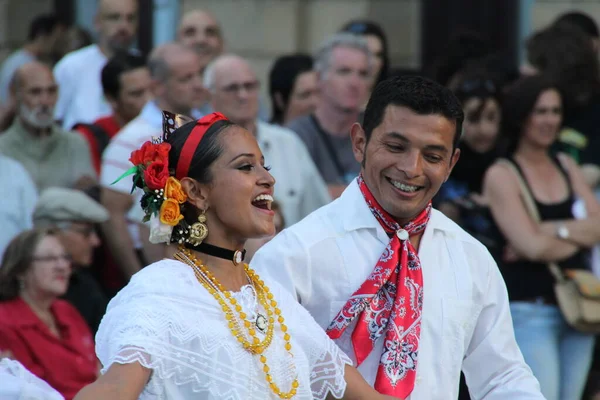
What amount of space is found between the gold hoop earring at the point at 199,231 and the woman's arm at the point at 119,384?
1.56 feet

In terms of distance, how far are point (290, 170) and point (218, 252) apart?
3.36 m

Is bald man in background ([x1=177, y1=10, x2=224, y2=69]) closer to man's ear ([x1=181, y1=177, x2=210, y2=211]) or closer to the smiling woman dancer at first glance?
the smiling woman dancer

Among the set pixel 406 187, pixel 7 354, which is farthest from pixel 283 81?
pixel 406 187

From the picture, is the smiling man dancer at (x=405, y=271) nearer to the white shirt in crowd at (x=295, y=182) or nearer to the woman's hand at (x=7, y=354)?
the woman's hand at (x=7, y=354)

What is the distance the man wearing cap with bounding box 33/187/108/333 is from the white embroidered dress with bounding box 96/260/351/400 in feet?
11.0

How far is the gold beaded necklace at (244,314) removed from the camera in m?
3.66

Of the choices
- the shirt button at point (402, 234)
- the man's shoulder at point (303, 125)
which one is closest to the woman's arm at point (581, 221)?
the man's shoulder at point (303, 125)

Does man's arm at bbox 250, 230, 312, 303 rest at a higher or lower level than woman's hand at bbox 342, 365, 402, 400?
higher

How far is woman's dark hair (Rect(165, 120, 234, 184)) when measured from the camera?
3.77 meters

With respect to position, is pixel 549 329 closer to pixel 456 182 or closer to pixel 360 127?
pixel 456 182

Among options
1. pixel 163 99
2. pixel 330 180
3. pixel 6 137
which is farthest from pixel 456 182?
pixel 6 137

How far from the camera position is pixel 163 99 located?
763 centimetres

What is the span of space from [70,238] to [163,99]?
1.09m

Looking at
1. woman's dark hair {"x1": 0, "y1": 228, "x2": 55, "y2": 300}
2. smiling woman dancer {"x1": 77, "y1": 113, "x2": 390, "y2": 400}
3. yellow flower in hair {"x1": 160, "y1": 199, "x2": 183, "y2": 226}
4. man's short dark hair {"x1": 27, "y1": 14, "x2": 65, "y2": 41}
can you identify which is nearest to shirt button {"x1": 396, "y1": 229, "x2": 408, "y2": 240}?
smiling woman dancer {"x1": 77, "y1": 113, "x2": 390, "y2": 400}
